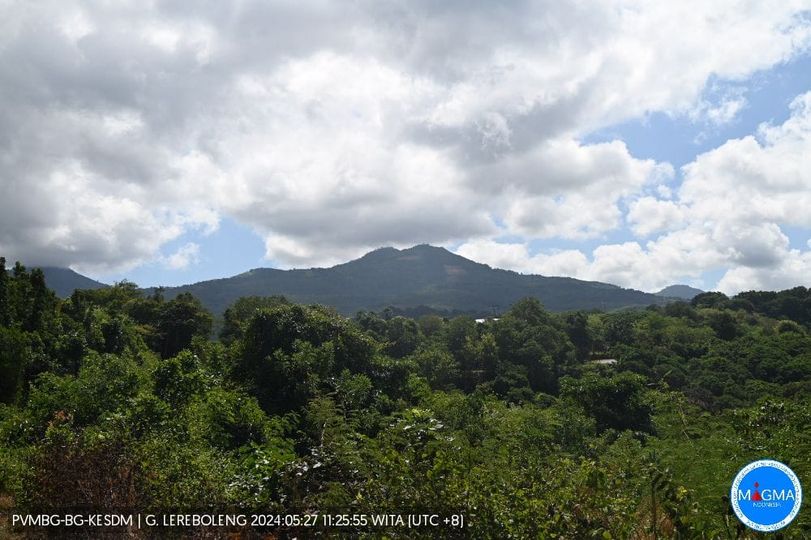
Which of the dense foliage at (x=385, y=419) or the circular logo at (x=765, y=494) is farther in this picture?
the dense foliage at (x=385, y=419)

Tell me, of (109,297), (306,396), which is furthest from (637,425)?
(109,297)

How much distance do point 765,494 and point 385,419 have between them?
4.79 meters

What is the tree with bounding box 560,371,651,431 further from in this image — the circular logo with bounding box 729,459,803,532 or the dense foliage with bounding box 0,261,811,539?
the circular logo with bounding box 729,459,803,532

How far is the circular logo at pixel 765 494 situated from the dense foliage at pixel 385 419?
25cm

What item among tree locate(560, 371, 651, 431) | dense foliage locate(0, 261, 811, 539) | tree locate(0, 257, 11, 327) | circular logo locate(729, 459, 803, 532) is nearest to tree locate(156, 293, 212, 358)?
dense foliage locate(0, 261, 811, 539)

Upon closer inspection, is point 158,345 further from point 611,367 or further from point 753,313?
point 753,313

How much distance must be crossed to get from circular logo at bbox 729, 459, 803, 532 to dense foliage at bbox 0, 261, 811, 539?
0.25 meters

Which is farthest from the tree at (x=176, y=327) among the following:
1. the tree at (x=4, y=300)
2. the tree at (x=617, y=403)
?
the tree at (x=617, y=403)

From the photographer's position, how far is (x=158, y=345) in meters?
48.1

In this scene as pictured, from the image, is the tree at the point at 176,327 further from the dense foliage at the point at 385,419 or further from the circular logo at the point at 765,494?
the circular logo at the point at 765,494

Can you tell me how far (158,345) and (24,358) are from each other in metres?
27.3

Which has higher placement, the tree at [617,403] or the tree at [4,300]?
the tree at [4,300]

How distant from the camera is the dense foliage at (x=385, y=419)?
4.60 meters

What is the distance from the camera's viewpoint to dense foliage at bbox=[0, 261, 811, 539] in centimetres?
460
